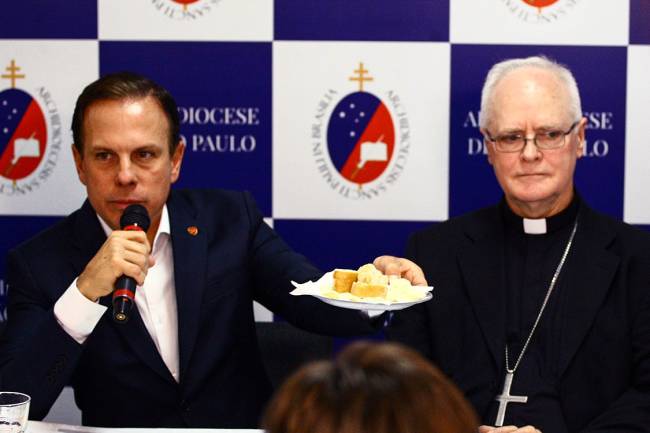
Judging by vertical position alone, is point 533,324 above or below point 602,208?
below

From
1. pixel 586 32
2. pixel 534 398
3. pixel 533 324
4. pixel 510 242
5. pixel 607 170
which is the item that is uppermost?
pixel 586 32

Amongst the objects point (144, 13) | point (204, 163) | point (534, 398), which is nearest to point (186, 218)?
point (204, 163)

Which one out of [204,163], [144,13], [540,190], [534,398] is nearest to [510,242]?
[540,190]

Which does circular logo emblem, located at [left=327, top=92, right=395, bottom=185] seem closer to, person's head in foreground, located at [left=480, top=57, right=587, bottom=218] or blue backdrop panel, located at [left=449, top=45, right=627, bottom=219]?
blue backdrop panel, located at [left=449, top=45, right=627, bottom=219]

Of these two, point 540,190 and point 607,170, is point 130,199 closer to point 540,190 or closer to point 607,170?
point 540,190

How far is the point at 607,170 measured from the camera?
3250 millimetres

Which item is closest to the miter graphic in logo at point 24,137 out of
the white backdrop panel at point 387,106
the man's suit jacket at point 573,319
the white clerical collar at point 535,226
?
the white backdrop panel at point 387,106

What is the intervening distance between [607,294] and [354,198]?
100 cm

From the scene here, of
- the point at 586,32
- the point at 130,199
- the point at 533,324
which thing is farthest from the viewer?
the point at 586,32

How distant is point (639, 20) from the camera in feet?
10.6

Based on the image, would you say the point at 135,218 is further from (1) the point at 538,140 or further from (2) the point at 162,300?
(1) the point at 538,140

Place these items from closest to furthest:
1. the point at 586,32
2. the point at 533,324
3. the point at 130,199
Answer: the point at 130,199
the point at 533,324
the point at 586,32

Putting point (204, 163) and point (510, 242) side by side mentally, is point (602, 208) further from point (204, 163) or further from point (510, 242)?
point (204, 163)

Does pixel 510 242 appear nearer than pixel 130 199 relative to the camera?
No
